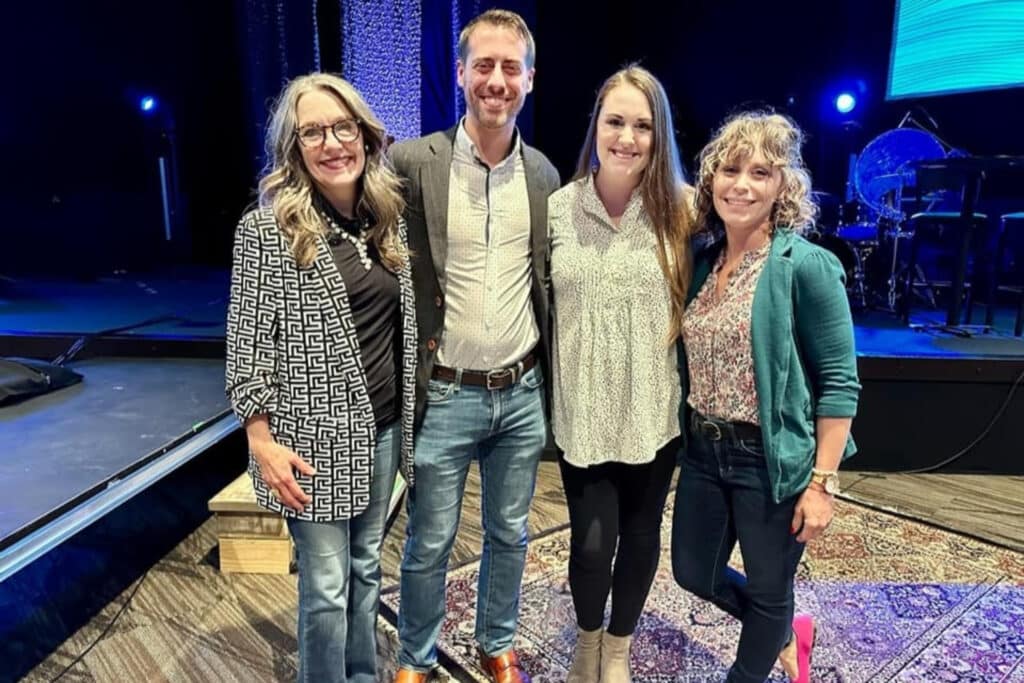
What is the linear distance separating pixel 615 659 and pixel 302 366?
1001 millimetres

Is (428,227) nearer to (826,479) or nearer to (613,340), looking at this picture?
(613,340)

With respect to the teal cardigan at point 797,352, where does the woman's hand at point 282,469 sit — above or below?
below

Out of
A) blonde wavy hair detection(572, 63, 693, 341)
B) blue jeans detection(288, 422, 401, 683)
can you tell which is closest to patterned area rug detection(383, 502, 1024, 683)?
blue jeans detection(288, 422, 401, 683)

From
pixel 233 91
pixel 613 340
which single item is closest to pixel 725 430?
pixel 613 340

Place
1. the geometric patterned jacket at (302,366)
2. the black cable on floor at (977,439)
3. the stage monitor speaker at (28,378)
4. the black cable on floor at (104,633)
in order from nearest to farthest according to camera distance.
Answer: the geometric patterned jacket at (302,366), the black cable on floor at (104,633), the stage monitor speaker at (28,378), the black cable on floor at (977,439)

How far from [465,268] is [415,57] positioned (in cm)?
246

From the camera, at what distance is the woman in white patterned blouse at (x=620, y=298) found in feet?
4.71

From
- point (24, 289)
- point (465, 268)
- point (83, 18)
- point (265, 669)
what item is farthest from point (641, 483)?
point (83, 18)

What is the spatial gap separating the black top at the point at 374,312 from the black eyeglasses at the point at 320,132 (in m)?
0.12

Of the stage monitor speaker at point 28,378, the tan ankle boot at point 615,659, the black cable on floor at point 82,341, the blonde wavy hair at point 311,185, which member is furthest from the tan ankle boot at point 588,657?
the black cable on floor at point 82,341

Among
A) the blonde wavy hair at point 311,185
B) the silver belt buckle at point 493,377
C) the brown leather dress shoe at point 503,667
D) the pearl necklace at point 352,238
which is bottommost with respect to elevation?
the brown leather dress shoe at point 503,667

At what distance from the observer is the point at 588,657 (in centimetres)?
168

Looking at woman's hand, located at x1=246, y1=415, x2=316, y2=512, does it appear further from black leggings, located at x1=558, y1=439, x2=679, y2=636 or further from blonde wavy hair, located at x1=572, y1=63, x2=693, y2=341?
blonde wavy hair, located at x1=572, y1=63, x2=693, y2=341

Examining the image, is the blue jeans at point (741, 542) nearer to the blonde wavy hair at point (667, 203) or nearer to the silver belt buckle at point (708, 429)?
the silver belt buckle at point (708, 429)
